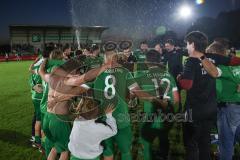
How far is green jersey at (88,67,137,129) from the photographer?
435 cm

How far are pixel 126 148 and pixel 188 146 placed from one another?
3.23 ft

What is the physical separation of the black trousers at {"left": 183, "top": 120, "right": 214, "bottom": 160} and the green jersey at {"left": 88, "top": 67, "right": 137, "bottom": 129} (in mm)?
997

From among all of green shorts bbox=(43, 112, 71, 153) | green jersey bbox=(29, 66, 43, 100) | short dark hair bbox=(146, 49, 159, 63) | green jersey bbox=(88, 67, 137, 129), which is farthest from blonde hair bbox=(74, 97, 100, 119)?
green jersey bbox=(29, 66, 43, 100)

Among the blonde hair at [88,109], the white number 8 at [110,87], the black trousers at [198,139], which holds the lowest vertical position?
the black trousers at [198,139]

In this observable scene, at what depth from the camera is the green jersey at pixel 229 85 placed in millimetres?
4707

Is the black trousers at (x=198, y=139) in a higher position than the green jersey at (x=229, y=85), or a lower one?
lower

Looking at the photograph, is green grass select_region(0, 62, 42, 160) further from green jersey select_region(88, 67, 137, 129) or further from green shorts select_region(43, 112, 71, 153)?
green jersey select_region(88, 67, 137, 129)

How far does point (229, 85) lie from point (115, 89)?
1.89 metres

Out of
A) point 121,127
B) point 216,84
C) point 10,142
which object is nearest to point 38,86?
point 10,142

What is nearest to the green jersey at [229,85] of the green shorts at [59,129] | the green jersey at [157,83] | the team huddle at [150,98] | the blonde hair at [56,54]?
the team huddle at [150,98]

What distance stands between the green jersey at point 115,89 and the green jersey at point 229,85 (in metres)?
1.50

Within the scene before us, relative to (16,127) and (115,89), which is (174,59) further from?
(115,89)

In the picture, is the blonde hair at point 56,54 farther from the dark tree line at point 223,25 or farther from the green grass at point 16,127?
the dark tree line at point 223,25

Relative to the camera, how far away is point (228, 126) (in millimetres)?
4809
